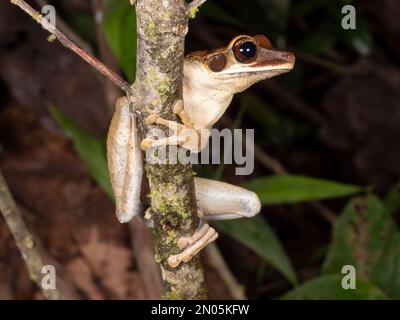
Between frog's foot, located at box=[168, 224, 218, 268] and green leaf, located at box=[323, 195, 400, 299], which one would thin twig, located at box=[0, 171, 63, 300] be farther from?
green leaf, located at box=[323, 195, 400, 299]

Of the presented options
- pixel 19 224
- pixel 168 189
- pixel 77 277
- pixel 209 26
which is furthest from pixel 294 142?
pixel 168 189

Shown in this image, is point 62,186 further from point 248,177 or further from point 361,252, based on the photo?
point 361,252

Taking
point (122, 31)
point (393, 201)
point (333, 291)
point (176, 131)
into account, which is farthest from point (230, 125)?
point (176, 131)

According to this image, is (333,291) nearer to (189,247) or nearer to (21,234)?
(189,247)

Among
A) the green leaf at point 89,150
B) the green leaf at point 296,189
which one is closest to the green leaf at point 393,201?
the green leaf at point 296,189

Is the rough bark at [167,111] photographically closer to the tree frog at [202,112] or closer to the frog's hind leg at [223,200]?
the tree frog at [202,112]
